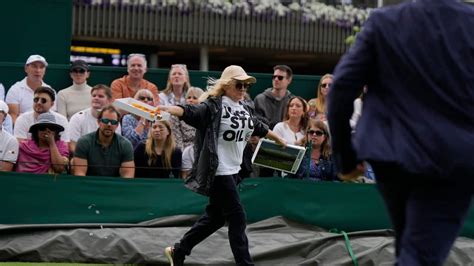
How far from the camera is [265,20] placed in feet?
110

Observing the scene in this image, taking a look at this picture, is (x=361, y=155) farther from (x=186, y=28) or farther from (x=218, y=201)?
(x=186, y=28)

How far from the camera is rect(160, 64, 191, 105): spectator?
44.3ft

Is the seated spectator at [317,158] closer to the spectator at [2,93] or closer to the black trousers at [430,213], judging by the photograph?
the spectator at [2,93]

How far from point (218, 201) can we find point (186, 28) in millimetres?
23817

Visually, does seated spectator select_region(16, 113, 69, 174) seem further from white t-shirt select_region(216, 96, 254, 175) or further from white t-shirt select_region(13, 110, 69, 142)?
white t-shirt select_region(216, 96, 254, 175)

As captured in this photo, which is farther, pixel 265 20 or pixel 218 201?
pixel 265 20

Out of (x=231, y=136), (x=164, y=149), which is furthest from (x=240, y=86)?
(x=164, y=149)

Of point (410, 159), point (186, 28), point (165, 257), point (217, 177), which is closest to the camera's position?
point (410, 159)

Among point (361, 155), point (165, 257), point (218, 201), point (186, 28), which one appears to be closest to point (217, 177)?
point (218, 201)

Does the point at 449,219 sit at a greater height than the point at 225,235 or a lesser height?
greater

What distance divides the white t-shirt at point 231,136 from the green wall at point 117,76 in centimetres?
369

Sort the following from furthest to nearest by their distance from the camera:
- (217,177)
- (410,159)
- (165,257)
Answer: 1. (165,257)
2. (217,177)
3. (410,159)

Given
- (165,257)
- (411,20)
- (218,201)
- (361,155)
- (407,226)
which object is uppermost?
(411,20)

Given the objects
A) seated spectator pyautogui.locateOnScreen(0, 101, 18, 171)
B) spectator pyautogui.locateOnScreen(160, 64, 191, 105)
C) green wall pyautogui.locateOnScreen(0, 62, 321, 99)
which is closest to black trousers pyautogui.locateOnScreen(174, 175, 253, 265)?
seated spectator pyautogui.locateOnScreen(0, 101, 18, 171)
